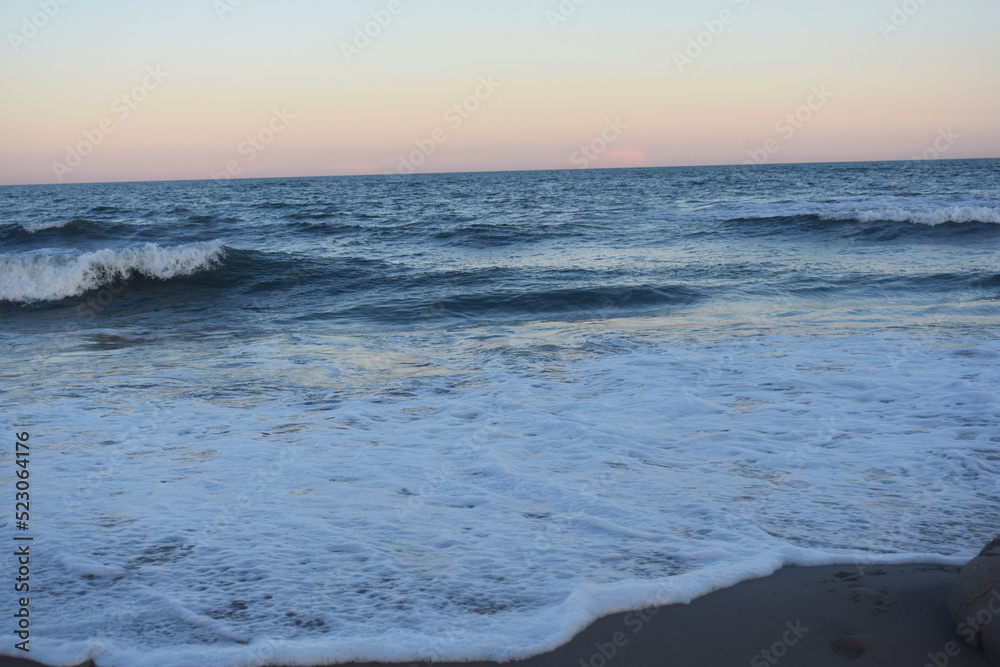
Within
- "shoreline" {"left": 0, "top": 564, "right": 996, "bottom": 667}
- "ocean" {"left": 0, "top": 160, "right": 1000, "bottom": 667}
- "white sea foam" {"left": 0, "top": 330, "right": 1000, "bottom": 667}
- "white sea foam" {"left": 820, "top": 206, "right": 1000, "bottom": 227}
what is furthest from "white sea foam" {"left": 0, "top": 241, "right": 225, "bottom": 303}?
"white sea foam" {"left": 820, "top": 206, "right": 1000, "bottom": 227}

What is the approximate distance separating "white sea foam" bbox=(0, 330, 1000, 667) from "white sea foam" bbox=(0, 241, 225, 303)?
22.6 ft

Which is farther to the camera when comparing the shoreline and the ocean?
the ocean

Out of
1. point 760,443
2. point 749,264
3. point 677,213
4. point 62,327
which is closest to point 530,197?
point 677,213

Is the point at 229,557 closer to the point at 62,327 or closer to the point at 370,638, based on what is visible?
the point at 370,638

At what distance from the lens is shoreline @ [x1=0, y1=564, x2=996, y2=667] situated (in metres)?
2.49

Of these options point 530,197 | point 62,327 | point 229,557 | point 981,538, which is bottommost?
point 981,538

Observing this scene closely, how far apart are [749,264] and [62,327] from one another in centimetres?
1214

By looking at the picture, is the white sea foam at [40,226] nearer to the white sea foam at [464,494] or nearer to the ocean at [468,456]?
the ocean at [468,456]

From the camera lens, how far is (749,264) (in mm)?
14188

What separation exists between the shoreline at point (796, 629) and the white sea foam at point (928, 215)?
1888cm

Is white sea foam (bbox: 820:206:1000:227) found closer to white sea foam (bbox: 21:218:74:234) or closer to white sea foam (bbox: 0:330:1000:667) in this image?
white sea foam (bbox: 0:330:1000:667)

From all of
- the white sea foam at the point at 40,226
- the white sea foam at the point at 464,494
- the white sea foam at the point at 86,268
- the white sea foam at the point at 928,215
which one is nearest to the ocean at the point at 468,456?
the white sea foam at the point at 464,494

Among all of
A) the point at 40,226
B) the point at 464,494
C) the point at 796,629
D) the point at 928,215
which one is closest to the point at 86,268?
the point at 40,226

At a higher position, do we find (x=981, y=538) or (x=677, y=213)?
(x=677, y=213)
